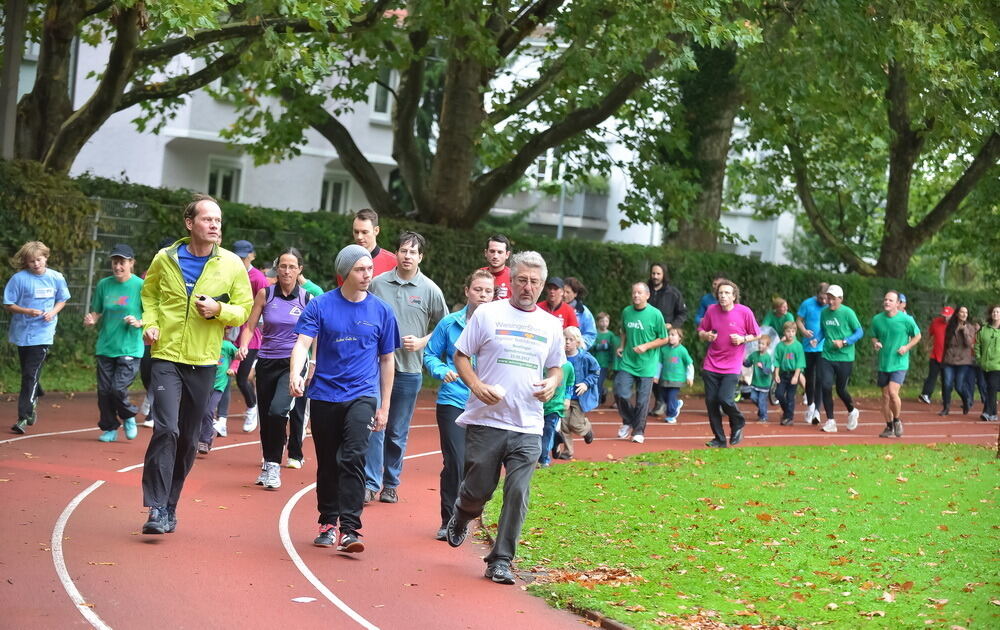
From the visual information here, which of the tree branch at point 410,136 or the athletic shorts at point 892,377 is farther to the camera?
the tree branch at point 410,136

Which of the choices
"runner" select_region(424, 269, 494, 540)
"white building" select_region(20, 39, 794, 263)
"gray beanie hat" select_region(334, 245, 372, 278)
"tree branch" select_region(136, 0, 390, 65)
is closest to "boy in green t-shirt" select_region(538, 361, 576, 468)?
"runner" select_region(424, 269, 494, 540)

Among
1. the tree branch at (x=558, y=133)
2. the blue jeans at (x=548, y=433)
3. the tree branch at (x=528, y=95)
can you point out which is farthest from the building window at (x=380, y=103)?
the blue jeans at (x=548, y=433)

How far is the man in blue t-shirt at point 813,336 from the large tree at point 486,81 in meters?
4.30

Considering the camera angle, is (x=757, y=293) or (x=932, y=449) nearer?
(x=932, y=449)

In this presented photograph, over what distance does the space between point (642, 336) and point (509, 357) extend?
8.94 m

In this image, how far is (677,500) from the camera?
12.5m

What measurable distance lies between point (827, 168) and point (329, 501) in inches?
1175

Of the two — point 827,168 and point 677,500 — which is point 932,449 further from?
point 827,168

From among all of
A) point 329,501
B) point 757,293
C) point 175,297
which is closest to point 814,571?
Result: point 329,501

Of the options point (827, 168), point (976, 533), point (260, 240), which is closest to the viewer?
point (976, 533)

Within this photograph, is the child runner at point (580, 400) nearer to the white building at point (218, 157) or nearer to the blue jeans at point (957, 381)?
the white building at point (218, 157)

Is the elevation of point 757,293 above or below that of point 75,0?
below

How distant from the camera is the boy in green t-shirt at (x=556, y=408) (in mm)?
13648

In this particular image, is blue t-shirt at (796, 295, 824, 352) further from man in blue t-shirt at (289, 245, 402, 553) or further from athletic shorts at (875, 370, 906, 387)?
man in blue t-shirt at (289, 245, 402, 553)
